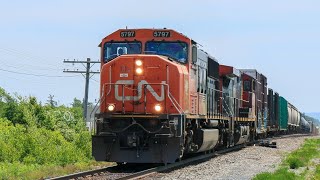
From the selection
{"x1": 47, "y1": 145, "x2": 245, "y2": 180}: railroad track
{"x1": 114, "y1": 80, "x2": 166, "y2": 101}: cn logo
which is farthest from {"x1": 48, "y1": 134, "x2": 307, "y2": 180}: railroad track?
{"x1": 114, "y1": 80, "x2": 166, "y2": 101}: cn logo

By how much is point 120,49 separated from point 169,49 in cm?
130

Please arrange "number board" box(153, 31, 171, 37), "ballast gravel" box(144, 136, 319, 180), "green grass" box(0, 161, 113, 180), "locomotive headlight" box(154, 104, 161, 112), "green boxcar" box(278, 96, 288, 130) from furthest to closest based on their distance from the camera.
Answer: "green boxcar" box(278, 96, 288, 130) → "number board" box(153, 31, 171, 37) → "locomotive headlight" box(154, 104, 161, 112) → "ballast gravel" box(144, 136, 319, 180) → "green grass" box(0, 161, 113, 180)

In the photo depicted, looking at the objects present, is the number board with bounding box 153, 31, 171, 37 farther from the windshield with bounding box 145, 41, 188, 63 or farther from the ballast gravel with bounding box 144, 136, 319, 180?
the ballast gravel with bounding box 144, 136, 319, 180

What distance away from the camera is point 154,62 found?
1378 cm

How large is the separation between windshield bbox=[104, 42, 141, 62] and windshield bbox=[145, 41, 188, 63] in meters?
0.30

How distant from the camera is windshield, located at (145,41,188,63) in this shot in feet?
47.5

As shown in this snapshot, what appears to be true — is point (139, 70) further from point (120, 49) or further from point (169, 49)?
point (169, 49)

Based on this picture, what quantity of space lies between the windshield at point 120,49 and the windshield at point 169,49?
296mm

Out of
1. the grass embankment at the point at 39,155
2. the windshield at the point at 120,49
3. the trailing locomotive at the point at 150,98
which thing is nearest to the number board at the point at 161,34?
the trailing locomotive at the point at 150,98

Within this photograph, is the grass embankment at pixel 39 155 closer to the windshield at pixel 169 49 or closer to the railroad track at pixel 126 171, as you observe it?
the railroad track at pixel 126 171

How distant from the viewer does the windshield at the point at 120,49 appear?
47.6 feet

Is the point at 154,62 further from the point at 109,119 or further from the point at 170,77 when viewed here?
the point at 109,119

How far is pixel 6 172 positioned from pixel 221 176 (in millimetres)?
4874

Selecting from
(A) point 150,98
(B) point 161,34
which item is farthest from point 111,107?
(B) point 161,34
